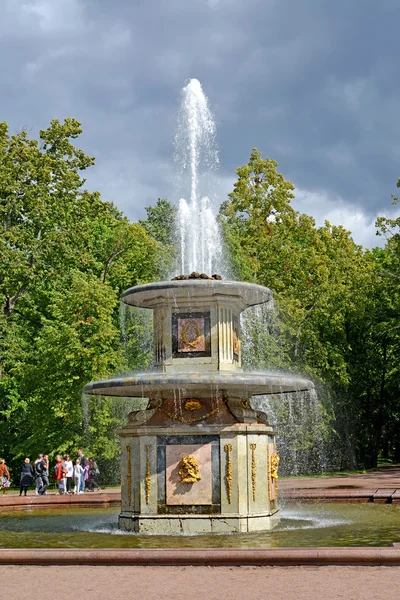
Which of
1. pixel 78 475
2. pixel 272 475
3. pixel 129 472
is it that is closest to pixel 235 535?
pixel 272 475

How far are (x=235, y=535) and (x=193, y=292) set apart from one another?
408 centimetres

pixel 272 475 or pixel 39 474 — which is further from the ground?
pixel 272 475

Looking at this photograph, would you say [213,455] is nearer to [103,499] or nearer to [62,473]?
[103,499]

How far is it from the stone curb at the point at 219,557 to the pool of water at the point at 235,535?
220 cm

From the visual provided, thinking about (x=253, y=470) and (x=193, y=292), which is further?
(x=193, y=292)

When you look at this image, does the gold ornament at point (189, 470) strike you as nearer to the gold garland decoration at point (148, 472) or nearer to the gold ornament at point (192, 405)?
the gold garland decoration at point (148, 472)

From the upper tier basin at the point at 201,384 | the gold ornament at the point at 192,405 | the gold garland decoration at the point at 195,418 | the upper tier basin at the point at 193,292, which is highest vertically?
the upper tier basin at the point at 193,292

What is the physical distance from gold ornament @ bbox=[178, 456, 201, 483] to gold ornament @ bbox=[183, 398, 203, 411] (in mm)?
830

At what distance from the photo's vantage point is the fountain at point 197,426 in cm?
1407

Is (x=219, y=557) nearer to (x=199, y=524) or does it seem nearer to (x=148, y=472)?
(x=199, y=524)

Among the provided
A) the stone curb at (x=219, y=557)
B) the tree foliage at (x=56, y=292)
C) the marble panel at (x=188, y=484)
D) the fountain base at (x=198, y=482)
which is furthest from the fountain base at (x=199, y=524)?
the tree foliage at (x=56, y=292)

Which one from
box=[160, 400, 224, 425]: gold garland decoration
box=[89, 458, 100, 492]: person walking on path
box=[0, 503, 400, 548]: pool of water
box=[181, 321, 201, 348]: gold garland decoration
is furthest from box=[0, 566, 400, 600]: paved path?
box=[89, 458, 100, 492]: person walking on path

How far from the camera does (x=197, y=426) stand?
47.0 feet

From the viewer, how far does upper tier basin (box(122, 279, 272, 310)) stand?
14.6 m
